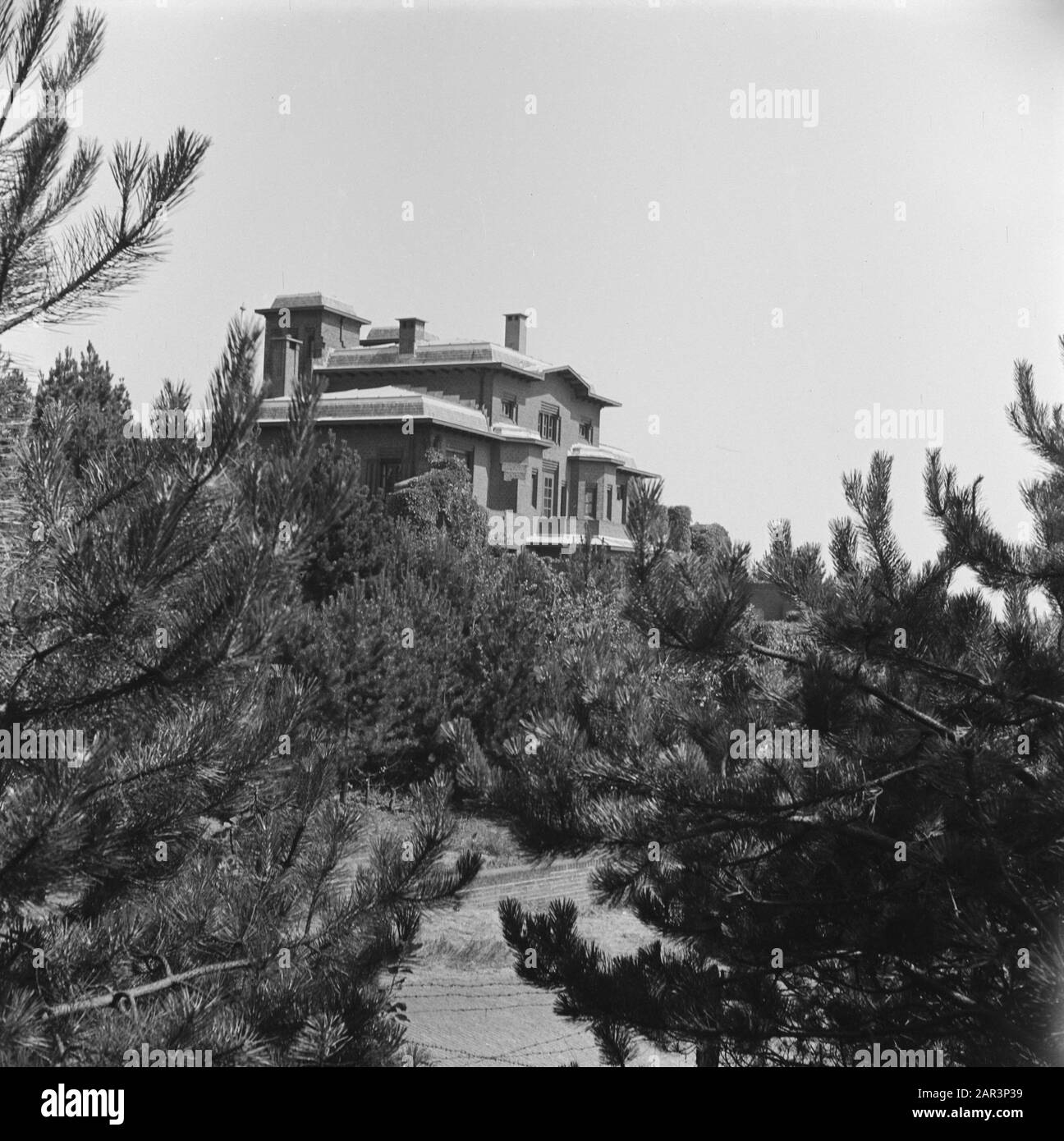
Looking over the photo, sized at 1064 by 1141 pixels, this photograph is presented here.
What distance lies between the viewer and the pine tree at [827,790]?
3.81 metres

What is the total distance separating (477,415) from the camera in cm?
2809

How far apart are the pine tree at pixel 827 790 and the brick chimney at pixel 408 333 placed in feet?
85.5

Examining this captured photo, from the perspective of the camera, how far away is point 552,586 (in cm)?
1738

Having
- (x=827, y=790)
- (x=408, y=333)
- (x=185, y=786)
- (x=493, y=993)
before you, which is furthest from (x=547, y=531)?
(x=185, y=786)

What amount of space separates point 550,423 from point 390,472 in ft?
23.9

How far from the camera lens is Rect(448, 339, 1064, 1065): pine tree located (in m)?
3.81

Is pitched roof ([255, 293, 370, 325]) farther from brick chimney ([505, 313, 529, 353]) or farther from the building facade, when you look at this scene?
brick chimney ([505, 313, 529, 353])

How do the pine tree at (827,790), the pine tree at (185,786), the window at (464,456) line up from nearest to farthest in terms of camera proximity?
1. the pine tree at (185,786)
2. the pine tree at (827,790)
3. the window at (464,456)

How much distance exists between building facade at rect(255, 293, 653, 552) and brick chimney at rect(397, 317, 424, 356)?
0.11ft

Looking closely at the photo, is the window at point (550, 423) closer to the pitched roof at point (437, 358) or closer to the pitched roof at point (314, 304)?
the pitched roof at point (437, 358)

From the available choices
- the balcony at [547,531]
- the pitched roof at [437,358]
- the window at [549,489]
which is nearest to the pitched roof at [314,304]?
the pitched roof at [437,358]

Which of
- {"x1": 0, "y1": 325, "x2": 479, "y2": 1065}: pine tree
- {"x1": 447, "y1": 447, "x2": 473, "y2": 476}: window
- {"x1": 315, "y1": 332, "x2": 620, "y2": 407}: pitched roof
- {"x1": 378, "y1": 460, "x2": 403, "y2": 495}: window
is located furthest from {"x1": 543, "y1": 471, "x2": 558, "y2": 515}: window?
{"x1": 0, "y1": 325, "x2": 479, "y2": 1065}: pine tree
